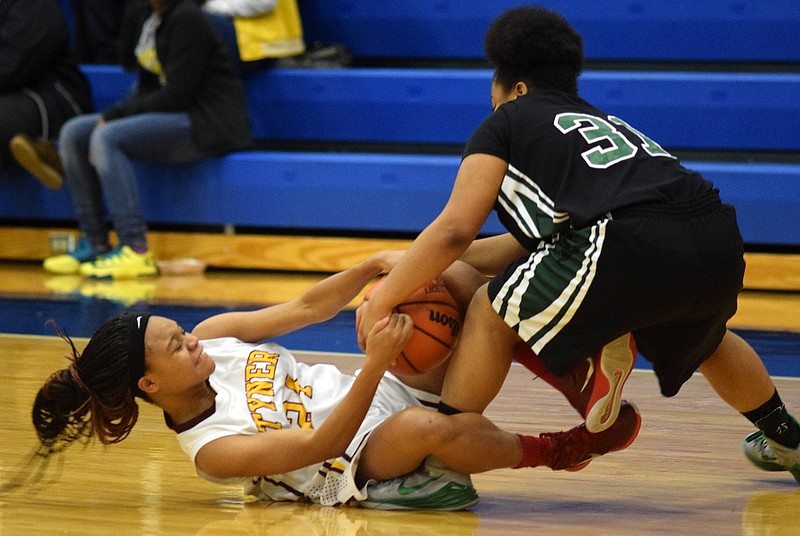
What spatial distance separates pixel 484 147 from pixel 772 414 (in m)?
0.90

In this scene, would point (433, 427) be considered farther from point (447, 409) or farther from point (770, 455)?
point (770, 455)

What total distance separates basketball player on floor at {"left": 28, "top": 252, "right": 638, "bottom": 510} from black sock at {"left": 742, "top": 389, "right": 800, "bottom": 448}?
0.32 m

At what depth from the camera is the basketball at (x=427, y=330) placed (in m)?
2.24

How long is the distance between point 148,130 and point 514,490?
12.5 feet

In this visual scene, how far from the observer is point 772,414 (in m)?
2.42

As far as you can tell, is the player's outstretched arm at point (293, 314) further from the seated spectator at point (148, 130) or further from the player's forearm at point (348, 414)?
the seated spectator at point (148, 130)

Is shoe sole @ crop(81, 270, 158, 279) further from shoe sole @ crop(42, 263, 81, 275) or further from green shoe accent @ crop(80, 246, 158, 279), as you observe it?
shoe sole @ crop(42, 263, 81, 275)

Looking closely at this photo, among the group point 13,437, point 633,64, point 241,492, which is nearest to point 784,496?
point 241,492

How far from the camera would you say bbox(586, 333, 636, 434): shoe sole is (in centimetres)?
216

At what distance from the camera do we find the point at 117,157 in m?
5.65

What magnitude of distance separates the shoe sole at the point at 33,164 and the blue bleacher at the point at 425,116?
21 cm

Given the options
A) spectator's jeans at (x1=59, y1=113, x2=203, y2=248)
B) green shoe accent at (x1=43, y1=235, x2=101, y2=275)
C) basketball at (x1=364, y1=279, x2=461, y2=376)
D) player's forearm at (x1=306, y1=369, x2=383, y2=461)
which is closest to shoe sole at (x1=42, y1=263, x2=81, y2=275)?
green shoe accent at (x1=43, y1=235, x2=101, y2=275)

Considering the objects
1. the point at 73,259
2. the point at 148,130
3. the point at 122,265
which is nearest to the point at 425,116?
the point at 148,130

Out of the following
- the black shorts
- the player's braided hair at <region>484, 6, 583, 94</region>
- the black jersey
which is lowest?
the black shorts
